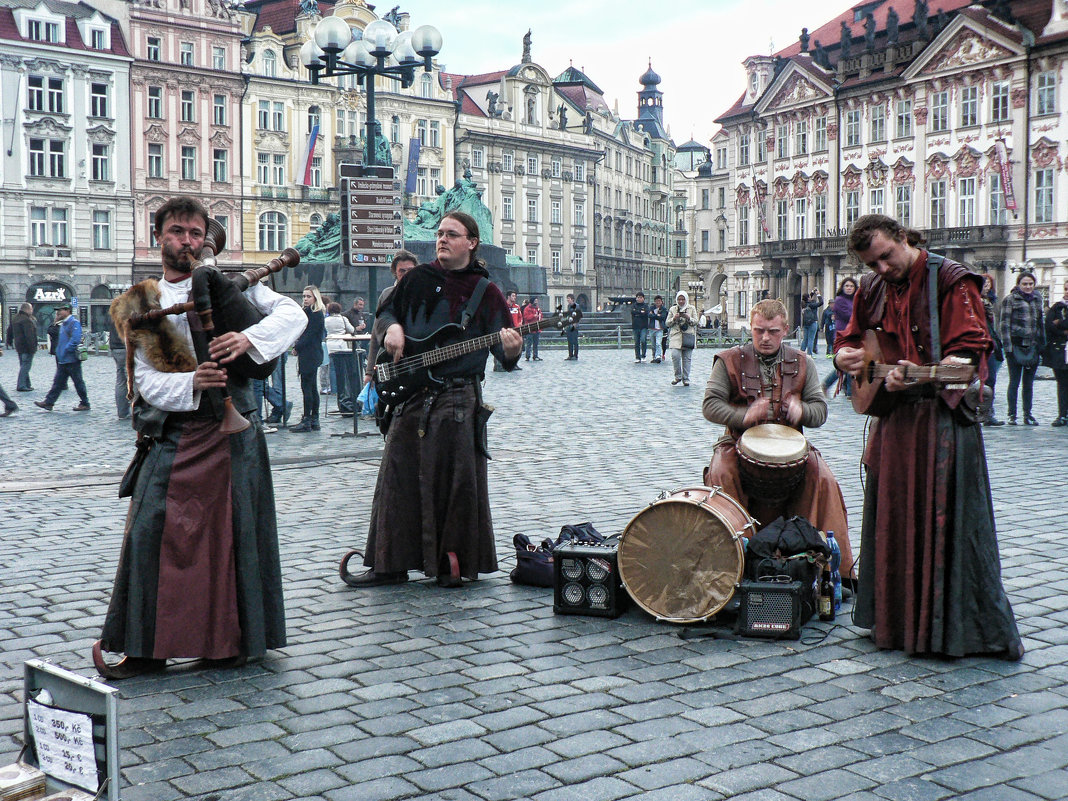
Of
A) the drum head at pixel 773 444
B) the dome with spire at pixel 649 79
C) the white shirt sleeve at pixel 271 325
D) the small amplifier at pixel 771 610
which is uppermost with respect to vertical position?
the dome with spire at pixel 649 79

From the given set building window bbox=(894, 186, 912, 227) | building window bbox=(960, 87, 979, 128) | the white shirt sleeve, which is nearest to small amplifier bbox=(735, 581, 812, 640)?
the white shirt sleeve

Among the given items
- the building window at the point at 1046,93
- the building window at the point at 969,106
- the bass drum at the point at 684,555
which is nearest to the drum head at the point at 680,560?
the bass drum at the point at 684,555

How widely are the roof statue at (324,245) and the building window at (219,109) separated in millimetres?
30742

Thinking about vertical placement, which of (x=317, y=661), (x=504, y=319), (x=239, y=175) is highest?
(x=239, y=175)

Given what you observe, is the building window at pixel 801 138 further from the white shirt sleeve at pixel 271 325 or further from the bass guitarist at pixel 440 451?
the white shirt sleeve at pixel 271 325

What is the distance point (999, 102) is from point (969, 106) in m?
1.62

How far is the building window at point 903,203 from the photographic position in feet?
178

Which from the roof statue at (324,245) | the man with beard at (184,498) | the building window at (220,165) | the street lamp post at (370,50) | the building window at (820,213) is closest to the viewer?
the man with beard at (184,498)

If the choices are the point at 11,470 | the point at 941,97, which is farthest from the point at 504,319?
the point at 941,97

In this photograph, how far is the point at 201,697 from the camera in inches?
180

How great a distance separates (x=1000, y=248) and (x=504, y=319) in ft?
153

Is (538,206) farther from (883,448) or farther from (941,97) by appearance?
(883,448)

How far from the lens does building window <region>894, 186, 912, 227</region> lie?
5438 centimetres

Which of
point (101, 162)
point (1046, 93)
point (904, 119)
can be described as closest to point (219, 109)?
point (101, 162)
